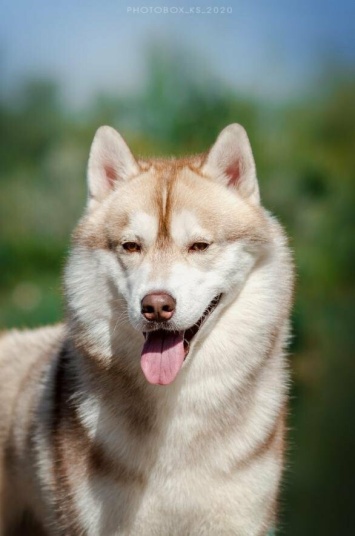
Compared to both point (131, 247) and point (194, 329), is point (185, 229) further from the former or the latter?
point (194, 329)

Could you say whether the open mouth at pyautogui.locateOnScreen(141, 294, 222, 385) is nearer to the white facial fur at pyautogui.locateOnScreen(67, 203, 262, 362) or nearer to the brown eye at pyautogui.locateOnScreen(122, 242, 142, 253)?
the white facial fur at pyautogui.locateOnScreen(67, 203, 262, 362)

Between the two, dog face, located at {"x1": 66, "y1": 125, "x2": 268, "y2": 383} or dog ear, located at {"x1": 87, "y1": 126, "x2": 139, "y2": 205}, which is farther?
dog ear, located at {"x1": 87, "y1": 126, "x2": 139, "y2": 205}

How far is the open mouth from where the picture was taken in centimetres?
283

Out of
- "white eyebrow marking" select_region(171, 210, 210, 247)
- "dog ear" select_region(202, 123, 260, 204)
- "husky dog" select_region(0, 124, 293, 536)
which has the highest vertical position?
"dog ear" select_region(202, 123, 260, 204)

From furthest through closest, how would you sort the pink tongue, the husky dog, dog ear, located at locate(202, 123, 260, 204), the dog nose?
dog ear, located at locate(202, 123, 260, 204) → the husky dog → the pink tongue → the dog nose

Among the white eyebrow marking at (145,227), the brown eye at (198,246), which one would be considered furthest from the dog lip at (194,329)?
the white eyebrow marking at (145,227)

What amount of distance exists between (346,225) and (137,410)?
3726mm

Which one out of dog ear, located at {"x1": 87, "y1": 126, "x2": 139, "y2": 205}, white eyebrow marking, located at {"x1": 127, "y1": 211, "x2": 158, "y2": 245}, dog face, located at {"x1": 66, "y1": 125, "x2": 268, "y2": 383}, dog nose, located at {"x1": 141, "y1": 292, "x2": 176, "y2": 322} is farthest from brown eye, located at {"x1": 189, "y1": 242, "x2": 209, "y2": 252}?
dog ear, located at {"x1": 87, "y1": 126, "x2": 139, "y2": 205}

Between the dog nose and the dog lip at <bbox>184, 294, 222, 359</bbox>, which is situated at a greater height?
the dog nose

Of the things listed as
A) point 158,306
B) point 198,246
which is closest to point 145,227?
point 198,246

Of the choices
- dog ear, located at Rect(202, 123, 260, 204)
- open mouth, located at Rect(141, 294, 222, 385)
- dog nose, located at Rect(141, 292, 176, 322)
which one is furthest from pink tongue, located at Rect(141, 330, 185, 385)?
dog ear, located at Rect(202, 123, 260, 204)

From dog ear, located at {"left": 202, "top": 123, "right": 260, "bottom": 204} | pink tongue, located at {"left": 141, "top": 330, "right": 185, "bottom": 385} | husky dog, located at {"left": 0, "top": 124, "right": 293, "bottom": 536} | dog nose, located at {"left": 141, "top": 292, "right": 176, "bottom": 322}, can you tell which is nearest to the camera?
dog nose, located at {"left": 141, "top": 292, "right": 176, "bottom": 322}

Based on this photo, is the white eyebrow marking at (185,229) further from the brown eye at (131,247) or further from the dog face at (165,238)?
the brown eye at (131,247)

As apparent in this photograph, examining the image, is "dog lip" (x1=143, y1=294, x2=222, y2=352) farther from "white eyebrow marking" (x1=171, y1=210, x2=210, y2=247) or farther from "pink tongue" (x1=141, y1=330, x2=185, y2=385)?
"white eyebrow marking" (x1=171, y1=210, x2=210, y2=247)
